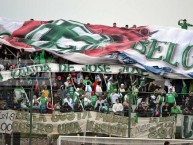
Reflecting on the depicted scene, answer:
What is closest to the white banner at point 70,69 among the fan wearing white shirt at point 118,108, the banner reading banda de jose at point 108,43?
the banner reading banda de jose at point 108,43

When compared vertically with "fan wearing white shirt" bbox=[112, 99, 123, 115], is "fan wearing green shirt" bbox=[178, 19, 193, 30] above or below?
above

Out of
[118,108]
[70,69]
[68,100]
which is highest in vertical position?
[70,69]

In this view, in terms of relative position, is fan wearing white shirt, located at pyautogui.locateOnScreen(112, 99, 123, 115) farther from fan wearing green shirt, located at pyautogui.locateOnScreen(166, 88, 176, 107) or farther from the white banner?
the white banner

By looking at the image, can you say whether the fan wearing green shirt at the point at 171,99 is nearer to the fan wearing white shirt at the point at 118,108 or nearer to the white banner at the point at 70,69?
the fan wearing white shirt at the point at 118,108

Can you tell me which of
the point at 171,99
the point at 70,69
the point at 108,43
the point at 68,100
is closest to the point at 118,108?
the point at 68,100

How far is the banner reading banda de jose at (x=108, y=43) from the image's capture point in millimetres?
25469

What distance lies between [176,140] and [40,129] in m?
3.73

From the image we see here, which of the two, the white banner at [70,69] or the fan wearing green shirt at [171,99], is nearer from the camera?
the fan wearing green shirt at [171,99]

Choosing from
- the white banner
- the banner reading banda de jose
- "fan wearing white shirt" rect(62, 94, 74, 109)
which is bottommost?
"fan wearing white shirt" rect(62, 94, 74, 109)

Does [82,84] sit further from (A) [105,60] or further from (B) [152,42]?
(B) [152,42]

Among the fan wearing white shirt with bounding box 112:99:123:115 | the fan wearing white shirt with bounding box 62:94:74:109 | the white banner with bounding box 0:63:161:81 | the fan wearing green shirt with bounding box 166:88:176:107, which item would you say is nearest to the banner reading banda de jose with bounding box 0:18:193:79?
the white banner with bounding box 0:63:161:81

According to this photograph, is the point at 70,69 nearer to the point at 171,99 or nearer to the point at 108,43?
the point at 108,43

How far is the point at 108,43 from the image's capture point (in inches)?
1038

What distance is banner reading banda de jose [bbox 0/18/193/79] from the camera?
1003 inches
